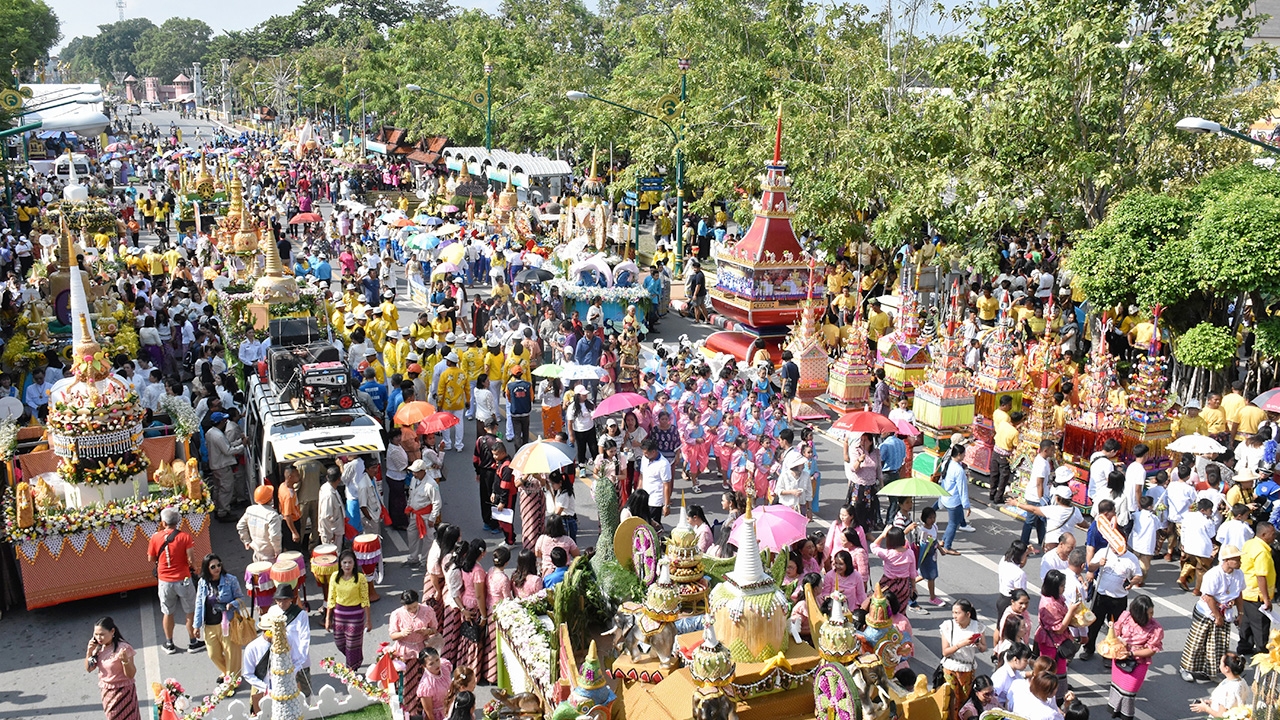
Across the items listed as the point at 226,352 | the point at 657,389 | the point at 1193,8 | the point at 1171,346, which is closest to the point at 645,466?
the point at 657,389

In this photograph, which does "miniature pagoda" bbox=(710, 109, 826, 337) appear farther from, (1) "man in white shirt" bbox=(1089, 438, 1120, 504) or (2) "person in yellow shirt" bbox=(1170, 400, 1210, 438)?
(1) "man in white shirt" bbox=(1089, 438, 1120, 504)

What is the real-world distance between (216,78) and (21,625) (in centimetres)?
12823

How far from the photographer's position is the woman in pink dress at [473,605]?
31.0 ft

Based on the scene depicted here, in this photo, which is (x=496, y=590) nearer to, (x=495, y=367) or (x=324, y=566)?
(x=324, y=566)

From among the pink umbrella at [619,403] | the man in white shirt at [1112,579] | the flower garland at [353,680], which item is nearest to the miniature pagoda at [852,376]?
the pink umbrella at [619,403]

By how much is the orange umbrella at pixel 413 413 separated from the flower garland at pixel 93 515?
99.1 inches

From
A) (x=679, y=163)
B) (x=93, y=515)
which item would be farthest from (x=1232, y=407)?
(x=679, y=163)

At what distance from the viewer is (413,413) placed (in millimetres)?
13141

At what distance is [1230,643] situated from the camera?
9984 mm

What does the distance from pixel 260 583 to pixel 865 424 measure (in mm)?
6511

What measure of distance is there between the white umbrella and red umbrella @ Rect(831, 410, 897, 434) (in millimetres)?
3022

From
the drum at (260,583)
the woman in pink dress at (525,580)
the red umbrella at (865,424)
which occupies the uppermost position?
the red umbrella at (865,424)

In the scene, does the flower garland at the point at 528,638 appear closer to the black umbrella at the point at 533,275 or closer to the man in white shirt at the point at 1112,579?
the man in white shirt at the point at 1112,579

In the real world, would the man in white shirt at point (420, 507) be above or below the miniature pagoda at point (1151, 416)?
below
